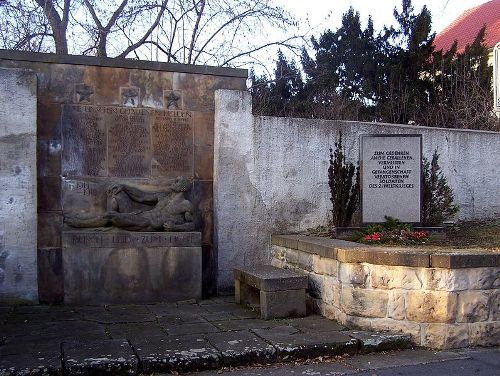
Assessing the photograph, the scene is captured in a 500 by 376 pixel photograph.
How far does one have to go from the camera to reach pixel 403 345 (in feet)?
18.7

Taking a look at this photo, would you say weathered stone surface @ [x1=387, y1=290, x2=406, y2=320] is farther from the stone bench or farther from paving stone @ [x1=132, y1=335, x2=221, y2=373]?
paving stone @ [x1=132, y1=335, x2=221, y2=373]

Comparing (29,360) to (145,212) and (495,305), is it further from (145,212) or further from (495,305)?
(495,305)

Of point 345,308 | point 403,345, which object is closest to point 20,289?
point 345,308

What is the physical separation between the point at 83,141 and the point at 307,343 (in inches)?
172

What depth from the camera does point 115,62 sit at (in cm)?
795

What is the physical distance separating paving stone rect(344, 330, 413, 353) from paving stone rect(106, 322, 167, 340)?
200 cm

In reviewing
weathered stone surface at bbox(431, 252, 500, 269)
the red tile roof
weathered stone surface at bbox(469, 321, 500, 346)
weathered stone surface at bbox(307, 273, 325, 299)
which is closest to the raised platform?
weathered stone surface at bbox(307, 273, 325, 299)

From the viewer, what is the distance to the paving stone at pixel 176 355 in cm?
477

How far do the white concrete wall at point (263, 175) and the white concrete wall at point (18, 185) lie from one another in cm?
258

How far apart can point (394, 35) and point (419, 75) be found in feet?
6.15

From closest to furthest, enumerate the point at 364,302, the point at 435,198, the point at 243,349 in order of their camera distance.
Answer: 1. the point at 243,349
2. the point at 364,302
3. the point at 435,198

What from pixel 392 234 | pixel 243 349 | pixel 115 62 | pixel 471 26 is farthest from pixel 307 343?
pixel 471 26

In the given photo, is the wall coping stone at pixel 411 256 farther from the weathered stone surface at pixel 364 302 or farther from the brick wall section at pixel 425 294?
the weathered stone surface at pixel 364 302

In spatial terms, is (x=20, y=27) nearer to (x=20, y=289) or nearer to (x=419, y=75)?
(x=20, y=289)
